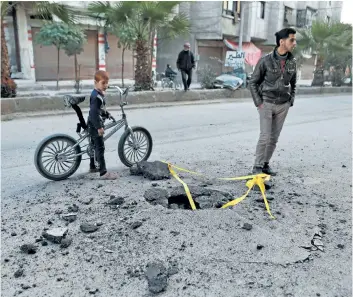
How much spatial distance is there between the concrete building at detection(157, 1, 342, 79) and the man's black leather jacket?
56.7 ft

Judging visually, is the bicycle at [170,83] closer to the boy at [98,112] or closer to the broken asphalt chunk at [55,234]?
the boy at [98,112]

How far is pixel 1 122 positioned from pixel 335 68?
2008cm

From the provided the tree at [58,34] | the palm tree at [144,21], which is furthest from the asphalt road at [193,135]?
the tree at [58,34]

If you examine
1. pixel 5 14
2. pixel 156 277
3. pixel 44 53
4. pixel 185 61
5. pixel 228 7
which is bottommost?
pixel 156 277

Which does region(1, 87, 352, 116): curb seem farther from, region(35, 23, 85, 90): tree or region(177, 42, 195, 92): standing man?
region(35, 23, 85, 90): tree

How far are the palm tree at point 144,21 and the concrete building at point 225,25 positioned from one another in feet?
28.3

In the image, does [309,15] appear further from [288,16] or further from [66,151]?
[66,151]

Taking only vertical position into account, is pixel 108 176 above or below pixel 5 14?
below

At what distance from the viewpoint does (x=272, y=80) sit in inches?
170

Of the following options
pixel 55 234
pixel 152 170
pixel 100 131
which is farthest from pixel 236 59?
pixel 55 234

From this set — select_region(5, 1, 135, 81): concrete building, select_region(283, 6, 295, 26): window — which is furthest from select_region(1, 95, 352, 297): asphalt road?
select_region(283, 6, 295, 26): window

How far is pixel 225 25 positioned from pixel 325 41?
7818mm

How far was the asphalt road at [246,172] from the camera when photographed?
256 centimetres

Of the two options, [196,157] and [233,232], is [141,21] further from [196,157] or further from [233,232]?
[233,232]
